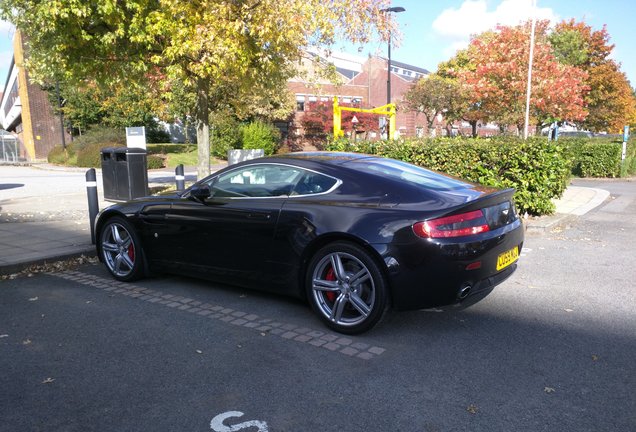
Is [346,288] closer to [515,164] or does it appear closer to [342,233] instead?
[342,233]

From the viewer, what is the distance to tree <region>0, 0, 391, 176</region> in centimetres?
904

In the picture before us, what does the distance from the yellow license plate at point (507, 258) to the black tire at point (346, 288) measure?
3.18ft

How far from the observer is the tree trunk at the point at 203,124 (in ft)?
38.0

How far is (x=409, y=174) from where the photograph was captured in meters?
4.57

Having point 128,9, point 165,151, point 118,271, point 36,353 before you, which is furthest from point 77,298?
point 165,151

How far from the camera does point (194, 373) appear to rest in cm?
340

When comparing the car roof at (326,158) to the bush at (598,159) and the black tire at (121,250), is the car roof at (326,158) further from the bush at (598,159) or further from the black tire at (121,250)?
the bush at (598,159)

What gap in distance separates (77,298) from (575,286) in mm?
5105

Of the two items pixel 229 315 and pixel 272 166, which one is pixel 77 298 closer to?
pixel 229 315

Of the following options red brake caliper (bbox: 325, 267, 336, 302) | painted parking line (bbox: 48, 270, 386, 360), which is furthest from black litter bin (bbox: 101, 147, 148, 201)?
red brake caliper (bbox: 325, 267, 336, 302)

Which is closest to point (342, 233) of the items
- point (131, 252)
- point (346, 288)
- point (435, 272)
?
point (346, 288)

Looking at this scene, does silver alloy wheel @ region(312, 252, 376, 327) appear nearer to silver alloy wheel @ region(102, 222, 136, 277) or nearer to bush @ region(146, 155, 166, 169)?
silver alloy wheel @ region(102, 222, 136, 277)

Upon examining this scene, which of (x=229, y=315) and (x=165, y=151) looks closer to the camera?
(x=229, y=315)

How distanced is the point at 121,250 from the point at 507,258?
13.1 feet
